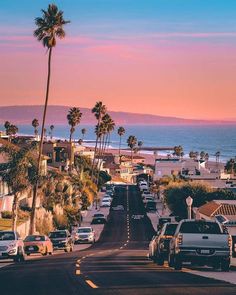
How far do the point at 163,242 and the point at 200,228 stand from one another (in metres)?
4.71

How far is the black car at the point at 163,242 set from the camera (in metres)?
33.2

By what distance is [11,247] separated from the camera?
38.0 m

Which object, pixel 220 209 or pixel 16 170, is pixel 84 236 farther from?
pixel 220 209

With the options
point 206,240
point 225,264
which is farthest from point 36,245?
point 225,264

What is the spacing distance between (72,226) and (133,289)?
261ft

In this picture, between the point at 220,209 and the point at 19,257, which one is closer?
the point at 19,257

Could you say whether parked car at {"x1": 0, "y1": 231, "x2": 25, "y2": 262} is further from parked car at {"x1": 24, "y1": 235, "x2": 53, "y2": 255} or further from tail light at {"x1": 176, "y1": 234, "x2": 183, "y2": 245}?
tail light at {"x1": 176, "y1": 234, "x2": 183, "y2": 245}

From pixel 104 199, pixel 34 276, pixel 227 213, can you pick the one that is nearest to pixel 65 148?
pixel 104 199

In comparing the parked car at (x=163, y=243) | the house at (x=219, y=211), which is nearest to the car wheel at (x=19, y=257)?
the parked car at (x=163, y=243)

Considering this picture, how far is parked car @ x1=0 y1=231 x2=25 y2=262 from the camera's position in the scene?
1483 inches

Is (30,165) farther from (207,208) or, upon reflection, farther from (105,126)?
(105,126)

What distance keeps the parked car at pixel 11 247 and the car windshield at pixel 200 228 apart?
11693 millimetres

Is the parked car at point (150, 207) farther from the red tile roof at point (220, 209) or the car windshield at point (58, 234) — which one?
the car windshield at point (58, 234)

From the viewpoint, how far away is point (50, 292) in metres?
19.4
